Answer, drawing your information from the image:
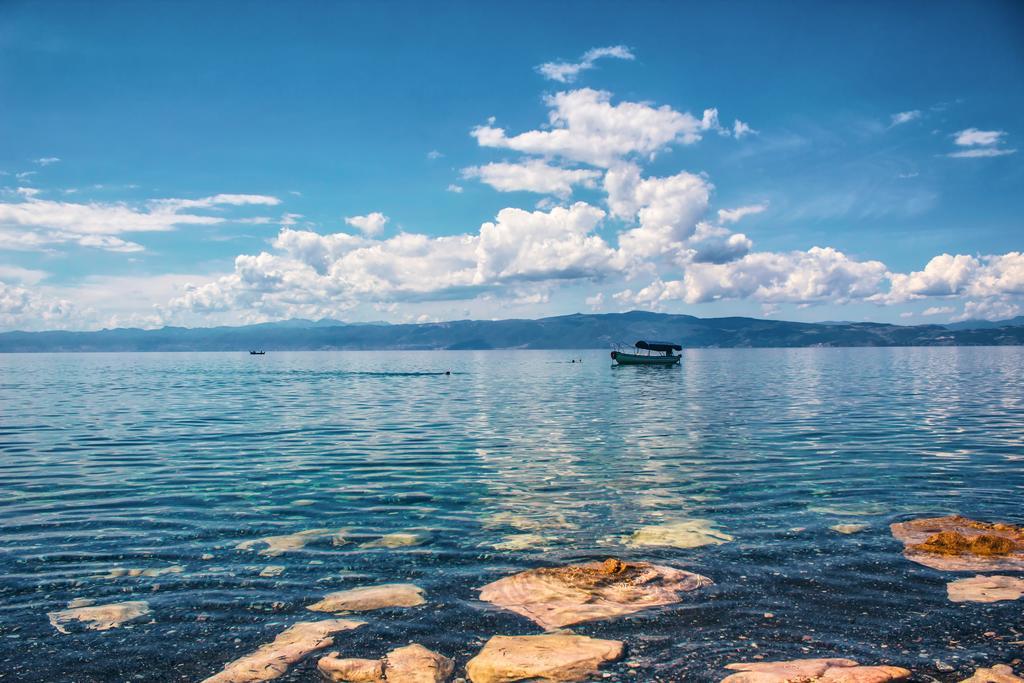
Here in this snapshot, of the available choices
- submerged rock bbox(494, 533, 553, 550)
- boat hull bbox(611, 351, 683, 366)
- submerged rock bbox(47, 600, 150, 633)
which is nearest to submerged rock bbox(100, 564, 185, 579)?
submerged rock bbox(47, 600, 150, 633)

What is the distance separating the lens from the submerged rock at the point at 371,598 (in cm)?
1174

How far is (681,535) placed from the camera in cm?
1630

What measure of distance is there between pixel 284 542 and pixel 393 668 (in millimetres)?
7969

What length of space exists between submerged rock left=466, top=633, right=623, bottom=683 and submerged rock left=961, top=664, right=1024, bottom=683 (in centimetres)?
497

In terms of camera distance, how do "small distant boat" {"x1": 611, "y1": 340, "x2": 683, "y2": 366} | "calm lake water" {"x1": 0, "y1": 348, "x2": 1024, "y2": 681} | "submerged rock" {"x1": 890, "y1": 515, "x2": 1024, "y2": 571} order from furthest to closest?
1. "small distant boat" {"x1": 611, "y1": 340, "x2": 683, "y2": 366}
2. "submerged rock" {"x1": 890, "y1": 515, "x2": 1024, "y2": 571}
3. "calm lake water" {"x1": 0, "y1": 348, "x2": 1024, "y2": 681}

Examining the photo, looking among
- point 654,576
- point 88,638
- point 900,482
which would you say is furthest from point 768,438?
A: point 88,638

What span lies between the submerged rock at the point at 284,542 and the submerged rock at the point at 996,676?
13802 mm

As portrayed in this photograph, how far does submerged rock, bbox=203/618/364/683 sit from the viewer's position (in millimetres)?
9078

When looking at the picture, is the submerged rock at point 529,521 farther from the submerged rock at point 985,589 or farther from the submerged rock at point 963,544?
the submerged rock at point 985,589

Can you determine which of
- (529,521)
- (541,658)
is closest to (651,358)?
(529,521)

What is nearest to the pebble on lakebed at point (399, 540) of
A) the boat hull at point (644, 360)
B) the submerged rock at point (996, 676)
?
the submerged rock at point (996, 676)

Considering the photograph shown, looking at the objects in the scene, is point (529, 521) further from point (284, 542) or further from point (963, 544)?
point (963, 544)

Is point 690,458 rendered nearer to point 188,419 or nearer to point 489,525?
point 489,525

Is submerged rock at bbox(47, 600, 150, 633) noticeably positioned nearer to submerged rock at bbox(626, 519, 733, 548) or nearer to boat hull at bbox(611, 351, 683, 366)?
submerged rock at bbox(626, 519, 733, 548)
